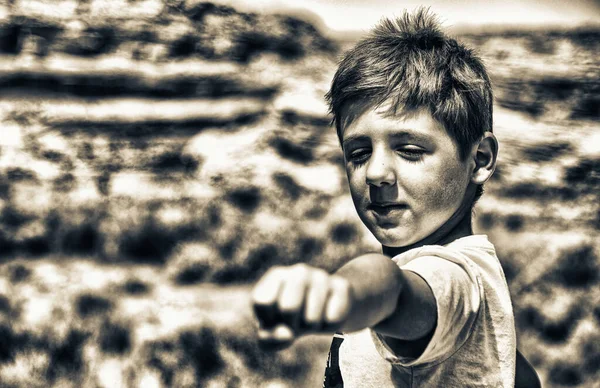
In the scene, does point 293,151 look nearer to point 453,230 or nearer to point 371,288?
point 453,230

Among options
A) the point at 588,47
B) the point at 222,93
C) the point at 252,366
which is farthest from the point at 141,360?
the point at 588,47

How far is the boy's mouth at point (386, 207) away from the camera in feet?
2.40

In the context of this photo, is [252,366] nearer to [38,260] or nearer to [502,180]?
[38,260]

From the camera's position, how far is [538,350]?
48.1 inches

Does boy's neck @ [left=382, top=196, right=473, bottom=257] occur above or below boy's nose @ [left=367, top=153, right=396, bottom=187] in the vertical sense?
below

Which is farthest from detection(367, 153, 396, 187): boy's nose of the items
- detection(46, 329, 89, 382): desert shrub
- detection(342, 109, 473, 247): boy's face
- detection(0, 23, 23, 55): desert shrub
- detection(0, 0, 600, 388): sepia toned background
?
detection(0, 23, 23, 55): desert shrub

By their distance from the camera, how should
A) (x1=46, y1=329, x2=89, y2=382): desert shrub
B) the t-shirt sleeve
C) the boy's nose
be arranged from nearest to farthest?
1. the t-shirt sleeve
2. the boy's nose
3. (x1=46, y1=329, x2=89, y2=382): desert shrub

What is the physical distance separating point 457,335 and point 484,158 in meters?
0.26

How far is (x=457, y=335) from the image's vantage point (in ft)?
2.04

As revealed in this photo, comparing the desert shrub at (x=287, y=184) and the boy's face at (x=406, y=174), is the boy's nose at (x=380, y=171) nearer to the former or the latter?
the boy's face at (x=406, y=174)

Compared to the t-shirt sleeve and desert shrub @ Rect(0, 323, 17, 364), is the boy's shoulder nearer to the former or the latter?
the t-shirt sleeve

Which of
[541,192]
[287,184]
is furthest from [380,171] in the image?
[541,192]

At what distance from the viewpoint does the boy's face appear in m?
0.71

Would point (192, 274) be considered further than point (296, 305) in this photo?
Yes
